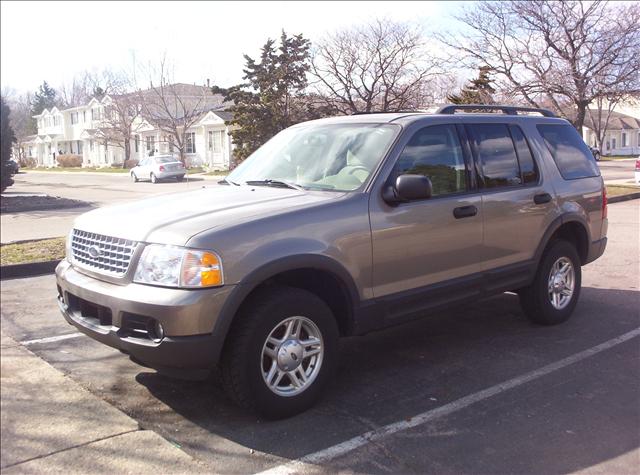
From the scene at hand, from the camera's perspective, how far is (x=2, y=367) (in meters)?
3.56

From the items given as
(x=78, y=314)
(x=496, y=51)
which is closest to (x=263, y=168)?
(x=78, y=314)

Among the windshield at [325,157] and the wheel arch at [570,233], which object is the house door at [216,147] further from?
the windshield at [325,157]

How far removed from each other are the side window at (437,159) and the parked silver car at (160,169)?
2827 cm

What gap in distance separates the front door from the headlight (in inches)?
47.3

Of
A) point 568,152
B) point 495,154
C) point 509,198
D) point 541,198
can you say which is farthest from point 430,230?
point 568,152

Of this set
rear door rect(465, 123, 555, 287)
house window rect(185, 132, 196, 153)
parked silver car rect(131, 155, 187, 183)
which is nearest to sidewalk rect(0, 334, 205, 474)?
rear door rect(465, 123, 555, 287)

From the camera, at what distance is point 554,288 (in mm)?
5805

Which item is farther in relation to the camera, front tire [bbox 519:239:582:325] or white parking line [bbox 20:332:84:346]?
front tire [bbox 519:239:582:325]

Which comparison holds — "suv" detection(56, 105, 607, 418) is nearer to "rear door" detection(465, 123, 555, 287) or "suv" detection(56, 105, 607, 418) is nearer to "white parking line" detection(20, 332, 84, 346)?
"rear door" detection(465, 123, 555, 287)

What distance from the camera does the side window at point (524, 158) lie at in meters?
5.43

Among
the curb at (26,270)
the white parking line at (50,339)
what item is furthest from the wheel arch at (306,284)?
the curb at (26,270)

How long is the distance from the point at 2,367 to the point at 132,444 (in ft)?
2.96

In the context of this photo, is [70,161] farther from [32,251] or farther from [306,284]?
[306,284]

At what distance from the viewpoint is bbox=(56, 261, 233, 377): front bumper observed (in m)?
3.40
